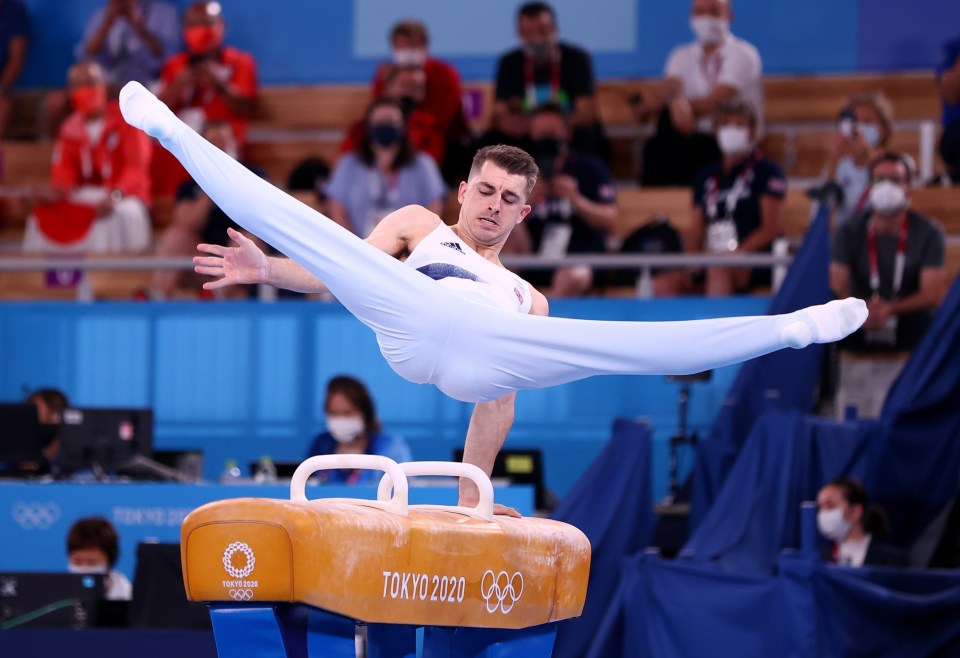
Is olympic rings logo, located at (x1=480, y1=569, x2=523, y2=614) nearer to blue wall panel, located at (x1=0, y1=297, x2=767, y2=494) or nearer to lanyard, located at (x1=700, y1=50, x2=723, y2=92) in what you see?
blue wall panel, located at (x1=0, y1=297, x2=767, y2=494)

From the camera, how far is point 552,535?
500cm

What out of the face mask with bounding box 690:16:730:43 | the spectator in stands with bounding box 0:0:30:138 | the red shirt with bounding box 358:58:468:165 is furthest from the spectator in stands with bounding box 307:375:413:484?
the spectator in stands with bounding box 0:0:30:138

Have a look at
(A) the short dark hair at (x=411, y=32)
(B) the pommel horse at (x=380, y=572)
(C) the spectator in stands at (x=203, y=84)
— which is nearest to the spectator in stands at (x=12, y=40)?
(C) the spectator in stands at (x=203, y=84)

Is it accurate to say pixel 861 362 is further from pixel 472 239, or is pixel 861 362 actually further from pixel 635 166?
pixel 472 239

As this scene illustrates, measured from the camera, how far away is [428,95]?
10.8 metres

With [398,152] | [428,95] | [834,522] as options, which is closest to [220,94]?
[428,95]

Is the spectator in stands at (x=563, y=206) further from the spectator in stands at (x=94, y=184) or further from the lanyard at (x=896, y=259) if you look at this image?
the spectator in stands at (x=94, y=184)

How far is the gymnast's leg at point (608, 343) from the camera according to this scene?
427 cm

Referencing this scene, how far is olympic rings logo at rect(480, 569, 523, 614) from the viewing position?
15.4 ft

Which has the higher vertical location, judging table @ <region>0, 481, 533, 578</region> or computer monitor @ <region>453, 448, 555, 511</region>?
computer monitor @ <region>453, 448, 555, 511</region>

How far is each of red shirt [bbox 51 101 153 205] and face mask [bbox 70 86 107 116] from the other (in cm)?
7

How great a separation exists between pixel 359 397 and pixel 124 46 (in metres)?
5.44

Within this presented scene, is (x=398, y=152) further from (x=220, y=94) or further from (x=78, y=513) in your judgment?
(x=78, y=513)

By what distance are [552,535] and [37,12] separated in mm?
10487
